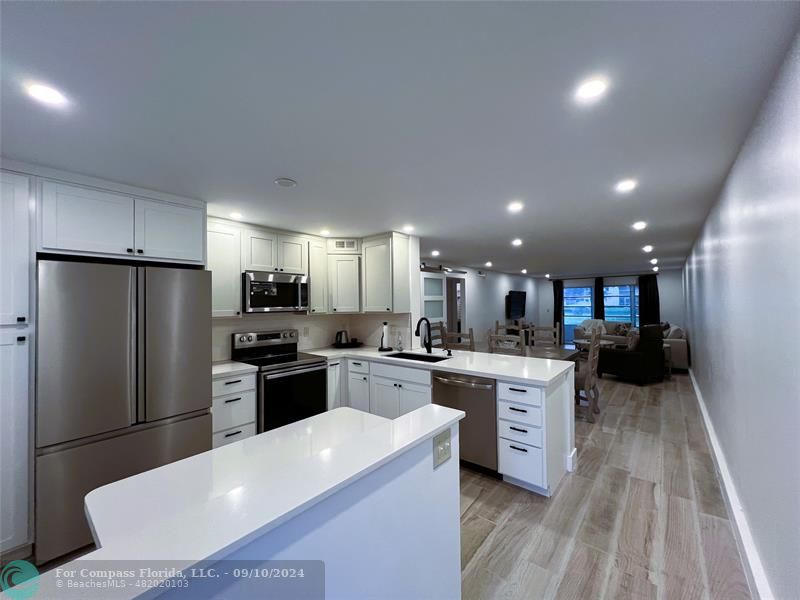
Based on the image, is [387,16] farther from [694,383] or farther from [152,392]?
[694,383]

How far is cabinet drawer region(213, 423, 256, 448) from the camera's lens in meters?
2.65

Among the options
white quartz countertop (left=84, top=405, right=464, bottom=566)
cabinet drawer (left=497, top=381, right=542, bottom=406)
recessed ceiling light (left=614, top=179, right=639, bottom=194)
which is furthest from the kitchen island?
recessed ceiling light (left=614, top=179, right=639, bottom=194)

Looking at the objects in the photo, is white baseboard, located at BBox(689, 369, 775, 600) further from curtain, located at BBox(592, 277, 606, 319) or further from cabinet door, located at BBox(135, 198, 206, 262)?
curtain, located at BBox(592, 277, 606, 319)

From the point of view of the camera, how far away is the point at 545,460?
2.30 meters

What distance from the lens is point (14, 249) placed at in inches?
70.9

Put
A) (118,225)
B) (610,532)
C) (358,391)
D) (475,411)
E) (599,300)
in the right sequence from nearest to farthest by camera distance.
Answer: (610,532) < (118,225) < (475,411) < (358,391) < (599,300)

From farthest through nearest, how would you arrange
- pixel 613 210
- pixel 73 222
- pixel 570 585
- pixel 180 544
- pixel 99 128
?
pixel 613 210
pixel 73 222
pixel 570 585
pixel 99 128
pixel 180 544

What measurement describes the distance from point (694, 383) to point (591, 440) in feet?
11.6

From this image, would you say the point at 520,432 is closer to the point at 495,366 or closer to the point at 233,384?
the point at 495,366

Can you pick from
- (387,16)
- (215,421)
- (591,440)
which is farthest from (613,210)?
(215,421)

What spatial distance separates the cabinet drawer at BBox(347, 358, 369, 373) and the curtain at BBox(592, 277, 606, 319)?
938 centimetres

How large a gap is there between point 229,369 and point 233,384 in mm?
152

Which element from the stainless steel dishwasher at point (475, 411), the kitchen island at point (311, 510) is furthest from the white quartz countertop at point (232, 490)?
the stainless steel dishwasher at point (475, 411)

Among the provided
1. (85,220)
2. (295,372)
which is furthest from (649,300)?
(85,220)
